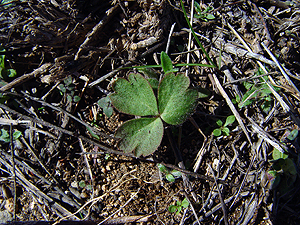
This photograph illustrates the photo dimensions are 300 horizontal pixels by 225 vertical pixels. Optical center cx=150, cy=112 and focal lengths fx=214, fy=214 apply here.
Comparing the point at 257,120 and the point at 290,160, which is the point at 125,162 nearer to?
the point at 257,120

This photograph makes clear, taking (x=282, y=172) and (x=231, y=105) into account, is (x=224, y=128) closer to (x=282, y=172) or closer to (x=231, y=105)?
(x=231, y=105)

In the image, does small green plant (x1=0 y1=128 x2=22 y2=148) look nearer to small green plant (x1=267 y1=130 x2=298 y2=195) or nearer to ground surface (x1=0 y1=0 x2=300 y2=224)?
ground surface (x1=0 y1=0 x2=300 y2=224)

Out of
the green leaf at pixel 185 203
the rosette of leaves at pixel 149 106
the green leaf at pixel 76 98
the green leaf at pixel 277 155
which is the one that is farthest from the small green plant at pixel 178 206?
the green leaf at pixel 76 98

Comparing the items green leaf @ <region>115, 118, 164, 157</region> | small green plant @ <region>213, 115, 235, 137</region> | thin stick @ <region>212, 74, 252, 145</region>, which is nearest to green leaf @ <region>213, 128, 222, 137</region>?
small green plant @ <region>213, 115, 235, 137</region>

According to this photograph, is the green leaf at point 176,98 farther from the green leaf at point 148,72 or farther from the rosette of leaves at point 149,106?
the green leaf at point 148,72

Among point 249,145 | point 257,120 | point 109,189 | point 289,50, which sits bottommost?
point 109,189

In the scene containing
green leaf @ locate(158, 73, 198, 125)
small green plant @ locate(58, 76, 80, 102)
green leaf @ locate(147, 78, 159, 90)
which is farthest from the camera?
small green plant @ locate(58, 76, 80, 102)

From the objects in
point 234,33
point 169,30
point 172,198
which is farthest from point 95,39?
point 172,198
